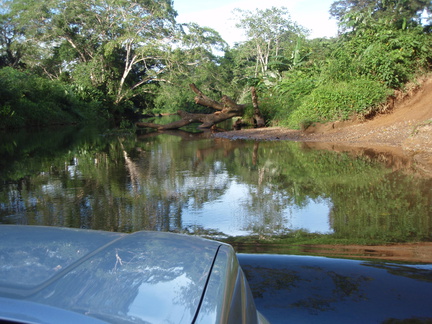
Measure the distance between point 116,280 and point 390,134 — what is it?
46.3 ft

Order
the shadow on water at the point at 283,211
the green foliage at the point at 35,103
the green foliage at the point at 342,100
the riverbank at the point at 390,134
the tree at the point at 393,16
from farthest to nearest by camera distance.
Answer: the green foliage at the point at 35,103, the tree at the point at 393,16, the green foliage at the point at 342,100, the riverbank at the point at 390,134, the shadow on water at the point at 283,211

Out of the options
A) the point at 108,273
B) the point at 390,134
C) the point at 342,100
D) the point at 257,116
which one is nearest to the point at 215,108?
the point at 257,116

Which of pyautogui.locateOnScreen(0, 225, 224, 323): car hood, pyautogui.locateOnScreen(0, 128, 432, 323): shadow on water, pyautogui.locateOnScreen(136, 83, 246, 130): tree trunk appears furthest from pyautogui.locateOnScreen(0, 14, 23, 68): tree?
pyautogui.locateOnScreen(0, 225, 224, 323): car hood

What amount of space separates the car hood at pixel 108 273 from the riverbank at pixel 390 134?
772 centimetres

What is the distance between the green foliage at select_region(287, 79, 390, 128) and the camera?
639 inches

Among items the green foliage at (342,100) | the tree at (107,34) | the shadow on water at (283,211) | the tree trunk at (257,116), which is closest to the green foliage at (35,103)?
the tree at (107,34)

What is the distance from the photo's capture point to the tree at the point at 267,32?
5116cm

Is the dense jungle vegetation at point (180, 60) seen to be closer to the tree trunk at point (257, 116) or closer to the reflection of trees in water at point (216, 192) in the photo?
the tree trunk at point (257, 116)

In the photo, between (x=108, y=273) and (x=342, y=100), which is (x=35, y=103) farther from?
(x=108, y=273)

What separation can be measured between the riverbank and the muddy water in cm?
48

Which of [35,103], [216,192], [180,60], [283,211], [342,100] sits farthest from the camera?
[180,60]

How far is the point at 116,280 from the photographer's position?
1.36 metres

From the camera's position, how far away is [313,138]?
1658 cm

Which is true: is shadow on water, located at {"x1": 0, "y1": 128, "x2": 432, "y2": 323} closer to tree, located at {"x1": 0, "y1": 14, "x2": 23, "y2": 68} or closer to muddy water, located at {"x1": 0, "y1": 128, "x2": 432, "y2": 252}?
muddy water, located at {"x1": 0, "y1": 128, "x2": 432, "y2": 252}
